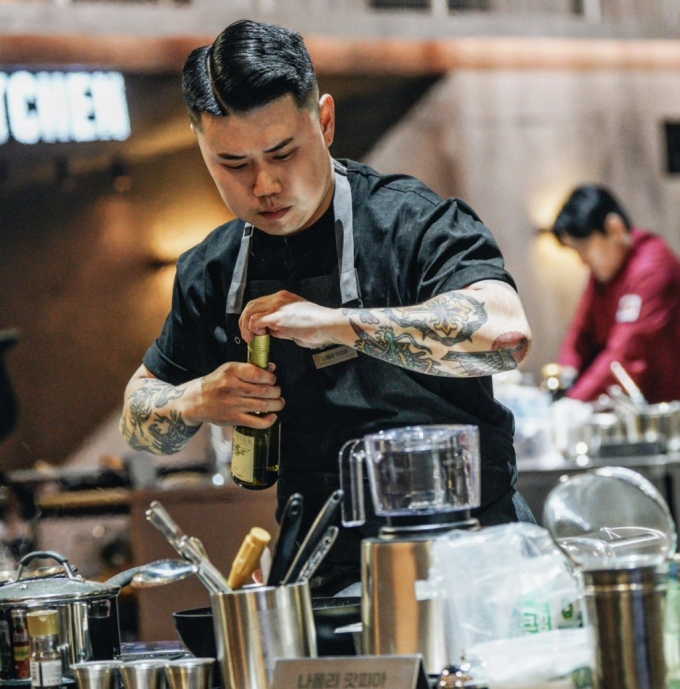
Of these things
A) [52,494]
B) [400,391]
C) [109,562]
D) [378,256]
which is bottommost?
[109,562]

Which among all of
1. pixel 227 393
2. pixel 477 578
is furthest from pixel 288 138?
pixel 477 578

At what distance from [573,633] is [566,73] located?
252 inches

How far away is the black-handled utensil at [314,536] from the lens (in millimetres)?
1047

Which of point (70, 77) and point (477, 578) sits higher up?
point (70, 77)

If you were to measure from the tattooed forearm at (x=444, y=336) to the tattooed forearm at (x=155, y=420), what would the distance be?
0.35 metres

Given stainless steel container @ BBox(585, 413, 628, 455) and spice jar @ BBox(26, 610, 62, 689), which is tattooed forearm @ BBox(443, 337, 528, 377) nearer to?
spice jar @ BBox(26, 610, 62, 689)

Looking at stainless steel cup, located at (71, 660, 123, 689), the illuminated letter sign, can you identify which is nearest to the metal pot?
stainless steel cup, located at (71, 660, 123, 689)

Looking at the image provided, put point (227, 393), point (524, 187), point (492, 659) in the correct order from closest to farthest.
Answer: point (492, 659)
point (227, 393)
point (524, 187)

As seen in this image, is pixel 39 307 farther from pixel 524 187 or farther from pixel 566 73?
pixel 566 73

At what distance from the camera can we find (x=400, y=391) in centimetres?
159

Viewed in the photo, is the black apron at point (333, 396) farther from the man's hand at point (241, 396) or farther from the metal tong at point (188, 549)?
the metal tong at point (188, 549)

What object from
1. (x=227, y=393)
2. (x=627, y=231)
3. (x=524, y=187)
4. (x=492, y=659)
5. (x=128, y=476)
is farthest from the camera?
(x=524, y=187)

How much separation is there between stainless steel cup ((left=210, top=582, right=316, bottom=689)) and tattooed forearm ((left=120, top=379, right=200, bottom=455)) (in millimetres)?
620

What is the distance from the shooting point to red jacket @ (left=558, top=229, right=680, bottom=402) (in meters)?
5.51
